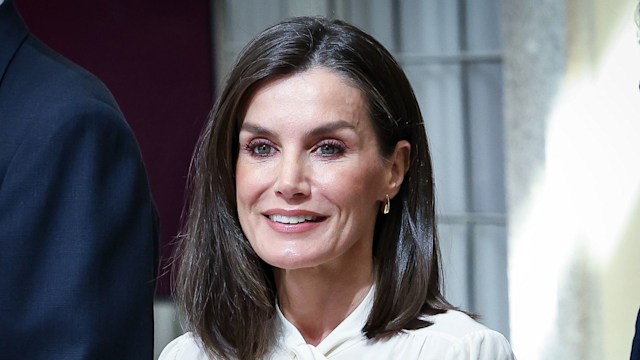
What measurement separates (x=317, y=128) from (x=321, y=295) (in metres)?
0.26

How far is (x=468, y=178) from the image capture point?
14.0 feet

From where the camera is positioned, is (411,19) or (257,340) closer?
(257,340)

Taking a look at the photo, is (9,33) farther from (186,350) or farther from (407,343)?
(407,343)

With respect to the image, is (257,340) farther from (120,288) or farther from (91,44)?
(91,44)

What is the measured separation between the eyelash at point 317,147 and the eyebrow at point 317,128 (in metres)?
0.01

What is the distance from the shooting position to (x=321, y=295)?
1.87 metres

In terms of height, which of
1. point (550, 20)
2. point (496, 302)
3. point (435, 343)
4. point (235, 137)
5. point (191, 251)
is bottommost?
point (496, 302)

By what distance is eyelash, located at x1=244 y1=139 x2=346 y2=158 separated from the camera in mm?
1784

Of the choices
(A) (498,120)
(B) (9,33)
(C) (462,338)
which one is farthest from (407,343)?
(A) (498,120)

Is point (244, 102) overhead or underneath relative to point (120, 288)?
overhead

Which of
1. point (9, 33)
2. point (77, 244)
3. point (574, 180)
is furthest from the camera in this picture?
point (574, 180)

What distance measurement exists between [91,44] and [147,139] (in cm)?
38

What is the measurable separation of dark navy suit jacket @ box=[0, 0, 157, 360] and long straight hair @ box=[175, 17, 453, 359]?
0.30 feet

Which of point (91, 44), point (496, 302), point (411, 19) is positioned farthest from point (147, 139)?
point (496, 302)
